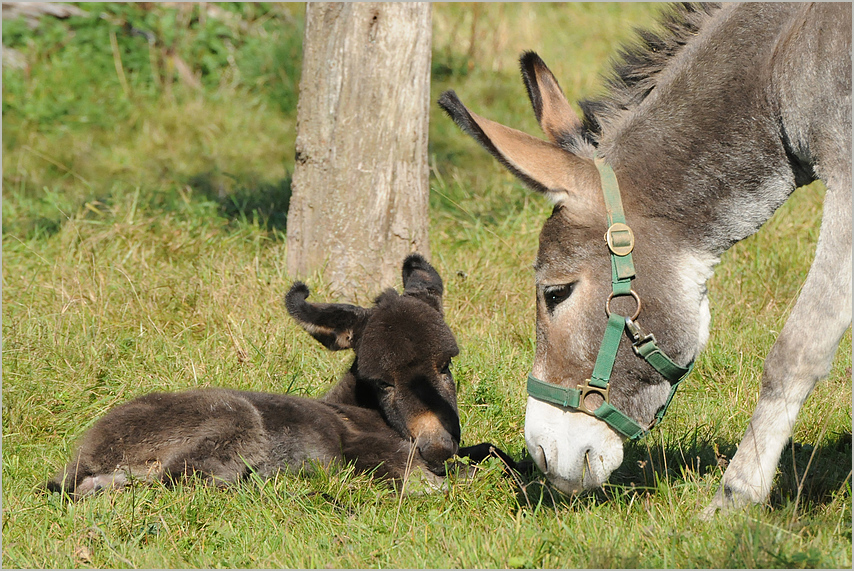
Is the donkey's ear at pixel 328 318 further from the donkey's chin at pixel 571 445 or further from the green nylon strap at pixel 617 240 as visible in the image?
the green nylon strap at pixel 617 240

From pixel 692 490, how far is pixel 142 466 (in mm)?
2405

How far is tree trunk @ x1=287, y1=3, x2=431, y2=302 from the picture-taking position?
5.67m

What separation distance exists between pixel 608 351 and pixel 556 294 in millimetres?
300

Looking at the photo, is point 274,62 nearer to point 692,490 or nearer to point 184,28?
point 184,28

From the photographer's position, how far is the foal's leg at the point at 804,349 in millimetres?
2947

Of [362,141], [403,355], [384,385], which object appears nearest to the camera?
[403,355]

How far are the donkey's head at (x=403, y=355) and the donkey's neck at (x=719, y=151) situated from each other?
1.32 metres

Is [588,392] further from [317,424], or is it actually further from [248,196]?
[248,196]

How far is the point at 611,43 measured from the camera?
1207 cm

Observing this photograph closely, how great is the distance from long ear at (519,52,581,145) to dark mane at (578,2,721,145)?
9 centimetres

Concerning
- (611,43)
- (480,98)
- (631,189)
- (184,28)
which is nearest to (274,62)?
(184,28)

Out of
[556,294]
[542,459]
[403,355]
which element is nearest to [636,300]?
[556,294]

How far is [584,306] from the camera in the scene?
3229 mm

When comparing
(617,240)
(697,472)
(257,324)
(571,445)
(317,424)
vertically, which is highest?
(617,240)
